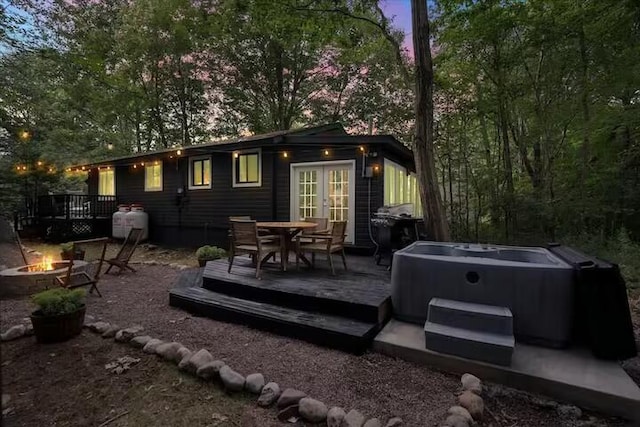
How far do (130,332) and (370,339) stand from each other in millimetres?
2386

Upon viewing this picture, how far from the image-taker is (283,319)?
3262 mm

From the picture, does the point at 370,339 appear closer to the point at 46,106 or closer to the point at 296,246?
the point at 296,246

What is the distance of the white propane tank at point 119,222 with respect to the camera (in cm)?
1036

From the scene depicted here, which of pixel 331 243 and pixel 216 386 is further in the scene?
pixel 331 243

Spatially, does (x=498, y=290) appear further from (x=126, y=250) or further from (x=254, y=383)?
(x=126, y=250)

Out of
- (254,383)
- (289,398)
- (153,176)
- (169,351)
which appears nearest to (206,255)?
(169,351)

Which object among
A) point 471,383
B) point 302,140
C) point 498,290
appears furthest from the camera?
point 302,140

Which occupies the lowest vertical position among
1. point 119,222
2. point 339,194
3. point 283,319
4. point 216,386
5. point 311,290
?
point 216,386

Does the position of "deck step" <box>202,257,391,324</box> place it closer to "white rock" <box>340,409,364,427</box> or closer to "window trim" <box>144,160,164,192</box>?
"white rock" <box>340,409,364,427</box>

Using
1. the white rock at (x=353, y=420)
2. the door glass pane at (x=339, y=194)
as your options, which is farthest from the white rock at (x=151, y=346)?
the door glass pane at (x=339, y=194)

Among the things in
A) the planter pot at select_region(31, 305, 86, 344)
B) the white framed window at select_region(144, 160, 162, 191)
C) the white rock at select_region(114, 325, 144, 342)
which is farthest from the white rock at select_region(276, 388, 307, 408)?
the white framed window at select_region(144, 160, 162, 191)

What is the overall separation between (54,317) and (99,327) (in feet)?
1.39

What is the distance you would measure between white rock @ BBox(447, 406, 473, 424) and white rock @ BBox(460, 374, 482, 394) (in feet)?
0.92

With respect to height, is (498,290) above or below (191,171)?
below
